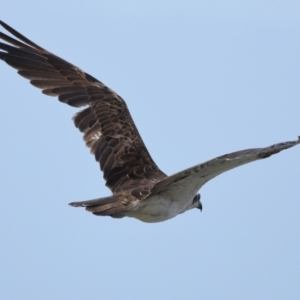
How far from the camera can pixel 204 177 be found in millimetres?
12094

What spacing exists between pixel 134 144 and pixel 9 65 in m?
2.45

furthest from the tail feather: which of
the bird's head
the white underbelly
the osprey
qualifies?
the bird's head

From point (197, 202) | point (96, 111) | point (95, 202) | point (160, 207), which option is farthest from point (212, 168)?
point (96, 111)

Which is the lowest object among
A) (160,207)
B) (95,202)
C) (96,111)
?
(160,207)

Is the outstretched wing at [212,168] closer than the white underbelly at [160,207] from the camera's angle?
Yes

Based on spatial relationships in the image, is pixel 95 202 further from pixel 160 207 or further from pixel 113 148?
pixel 113 148

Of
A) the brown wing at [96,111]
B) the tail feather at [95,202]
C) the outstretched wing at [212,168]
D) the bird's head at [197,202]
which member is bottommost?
the outstretched wing at [212,168]

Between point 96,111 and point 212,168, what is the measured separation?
13.3 ft

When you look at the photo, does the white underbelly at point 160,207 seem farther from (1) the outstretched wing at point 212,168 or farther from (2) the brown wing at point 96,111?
(2) the brown wing at point 96,111

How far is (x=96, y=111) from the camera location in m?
15.1

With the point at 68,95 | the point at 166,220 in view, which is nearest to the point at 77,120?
the point at 68,95

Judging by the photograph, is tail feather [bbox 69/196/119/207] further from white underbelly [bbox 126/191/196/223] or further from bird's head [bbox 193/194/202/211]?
bird's head [bbox 193/194/202/211]

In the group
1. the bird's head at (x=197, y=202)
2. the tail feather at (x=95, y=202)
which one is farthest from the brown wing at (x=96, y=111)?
the tail feather at (x=95, y=202)

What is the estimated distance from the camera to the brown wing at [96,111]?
46.3 feet
